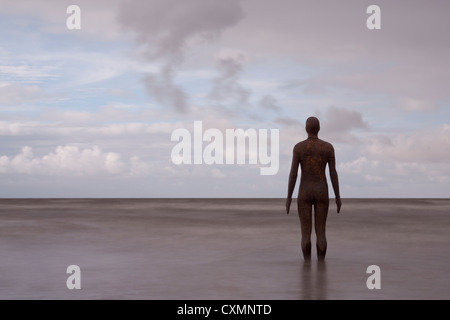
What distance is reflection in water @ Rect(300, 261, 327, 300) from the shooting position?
9.25m

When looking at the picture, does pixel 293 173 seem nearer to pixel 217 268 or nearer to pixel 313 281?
pixel 217 268

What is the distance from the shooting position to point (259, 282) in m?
10.4

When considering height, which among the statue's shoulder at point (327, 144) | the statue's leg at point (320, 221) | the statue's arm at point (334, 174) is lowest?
the statue's leg at point (320, 221)

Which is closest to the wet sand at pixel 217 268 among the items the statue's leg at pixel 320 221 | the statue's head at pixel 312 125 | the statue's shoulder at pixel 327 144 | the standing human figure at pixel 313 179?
the statue's leg at pixel 320 221

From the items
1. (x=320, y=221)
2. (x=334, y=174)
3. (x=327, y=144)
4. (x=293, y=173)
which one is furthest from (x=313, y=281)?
(x=327, y=144)

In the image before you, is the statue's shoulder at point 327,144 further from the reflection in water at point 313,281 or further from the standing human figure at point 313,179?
the reflection in water at point 313,281

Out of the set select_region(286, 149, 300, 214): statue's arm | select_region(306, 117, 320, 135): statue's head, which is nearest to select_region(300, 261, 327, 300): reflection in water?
select_region(286, 149, 300, 214): statue's arm

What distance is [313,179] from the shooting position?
12.8m

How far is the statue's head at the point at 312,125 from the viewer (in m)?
12.9

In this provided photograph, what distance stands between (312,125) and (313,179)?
1.18m

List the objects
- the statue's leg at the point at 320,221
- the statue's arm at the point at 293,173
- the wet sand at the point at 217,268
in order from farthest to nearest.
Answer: the statue's arm at the point at 293,173 < the statue's leg at the point at 320,221 < the wet sand at the point at 217,268

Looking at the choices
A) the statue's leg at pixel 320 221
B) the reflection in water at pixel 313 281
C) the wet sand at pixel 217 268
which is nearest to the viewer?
the reflection in water at pixel 313 281

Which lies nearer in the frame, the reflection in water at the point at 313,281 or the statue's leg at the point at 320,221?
the reflection in water at the point at 313,281
